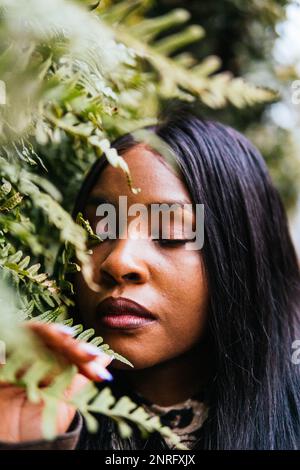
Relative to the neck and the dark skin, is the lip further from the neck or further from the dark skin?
the neck

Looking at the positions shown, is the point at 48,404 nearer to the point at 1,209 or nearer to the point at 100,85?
the point at 1,209

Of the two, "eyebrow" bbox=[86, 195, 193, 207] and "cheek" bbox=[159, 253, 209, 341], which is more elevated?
"eyebrow" bbox=[86, 195, 193, 207]

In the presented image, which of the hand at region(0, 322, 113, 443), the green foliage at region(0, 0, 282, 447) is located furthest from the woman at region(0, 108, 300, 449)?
the hand at region(0, 322, 113, 443)

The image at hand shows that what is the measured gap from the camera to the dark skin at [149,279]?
1.12 meters

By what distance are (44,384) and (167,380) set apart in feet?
1.95

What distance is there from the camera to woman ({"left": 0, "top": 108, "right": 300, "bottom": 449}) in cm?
113

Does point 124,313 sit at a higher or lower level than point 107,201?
lower

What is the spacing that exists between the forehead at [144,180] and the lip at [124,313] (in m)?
0.19

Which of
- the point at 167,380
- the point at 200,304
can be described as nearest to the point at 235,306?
the point at 200,304

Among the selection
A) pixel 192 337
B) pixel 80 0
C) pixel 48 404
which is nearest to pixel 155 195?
pixel 192 337

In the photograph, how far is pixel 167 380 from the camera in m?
1.29

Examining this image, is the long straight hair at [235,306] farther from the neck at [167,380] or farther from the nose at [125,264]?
the nose at [125,264]

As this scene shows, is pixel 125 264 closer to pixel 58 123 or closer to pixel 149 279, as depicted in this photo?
pixel 149 279

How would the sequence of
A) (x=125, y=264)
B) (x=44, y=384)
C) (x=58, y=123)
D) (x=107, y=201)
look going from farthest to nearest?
1. (x=107, y=201)
2. (x=125, y=264)
3. (x=58, y=123)
4. (x=44, y=384)
